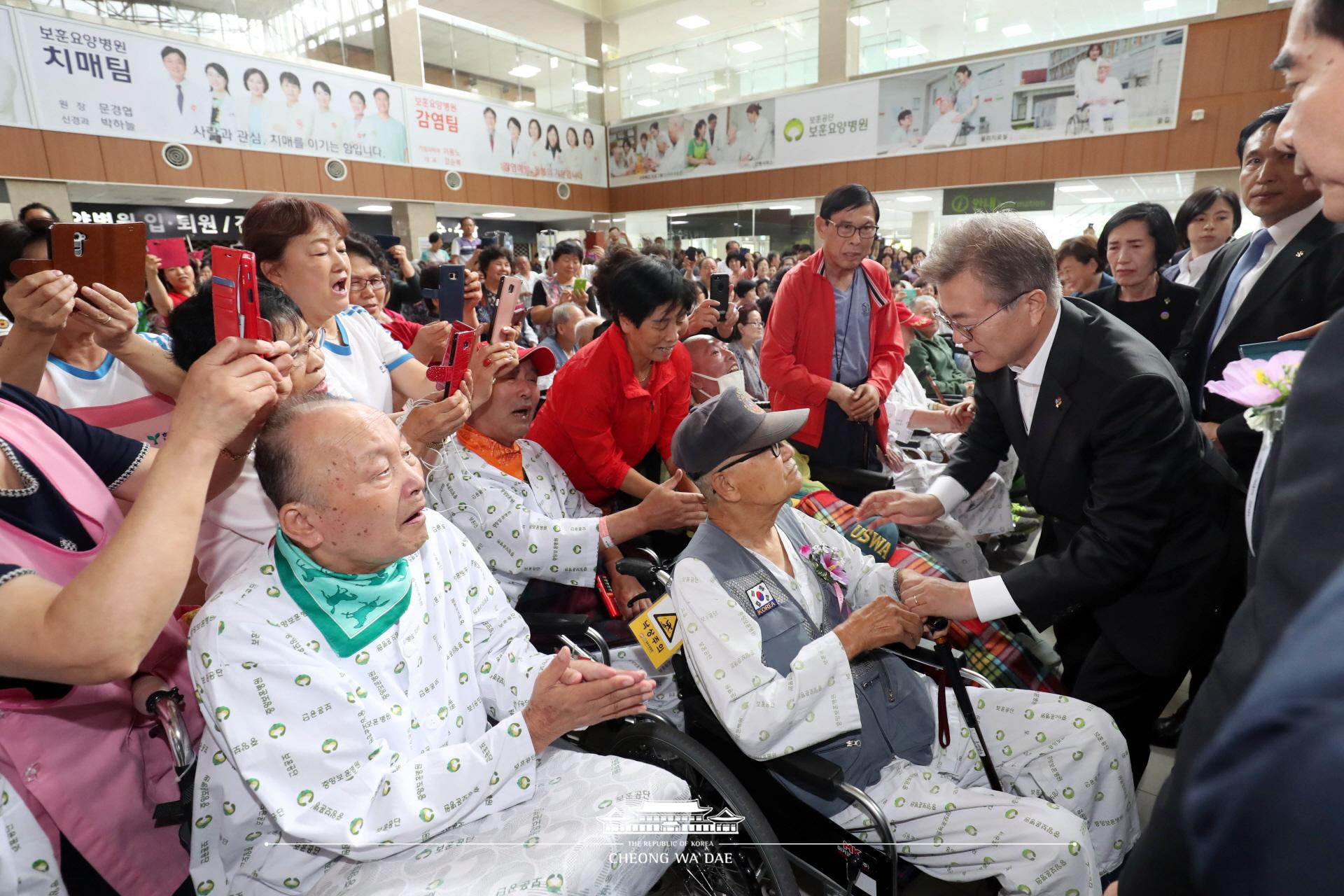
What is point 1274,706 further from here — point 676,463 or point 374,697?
point 676,463

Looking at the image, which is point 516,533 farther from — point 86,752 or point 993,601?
point 993,601

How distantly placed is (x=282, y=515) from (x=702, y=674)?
0.87 m

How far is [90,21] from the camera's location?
7.93 m

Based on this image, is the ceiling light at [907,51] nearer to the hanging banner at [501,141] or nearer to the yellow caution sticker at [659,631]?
the hanging banner at [501,141]

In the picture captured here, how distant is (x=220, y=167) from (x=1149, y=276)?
1128 centimetres

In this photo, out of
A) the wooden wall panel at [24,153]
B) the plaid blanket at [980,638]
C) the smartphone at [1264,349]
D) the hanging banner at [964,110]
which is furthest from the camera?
the hanging banner at [964,110]

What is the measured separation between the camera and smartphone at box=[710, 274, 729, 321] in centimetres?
375

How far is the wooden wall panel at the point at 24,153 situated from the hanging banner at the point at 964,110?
10231 mm

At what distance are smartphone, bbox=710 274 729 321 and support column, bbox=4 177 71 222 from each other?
8.31 m

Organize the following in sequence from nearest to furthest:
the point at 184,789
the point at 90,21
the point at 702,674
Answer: the point at 184,789 < the point at 702,674 < the point at 90,21

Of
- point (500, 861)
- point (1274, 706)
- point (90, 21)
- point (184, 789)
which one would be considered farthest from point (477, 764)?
point (90, 21)

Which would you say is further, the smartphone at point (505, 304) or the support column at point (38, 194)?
the support column at point (38, 194)

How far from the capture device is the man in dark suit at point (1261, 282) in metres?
2.00

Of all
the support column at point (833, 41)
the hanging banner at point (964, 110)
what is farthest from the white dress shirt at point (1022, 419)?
the support column at point (833, 41)
